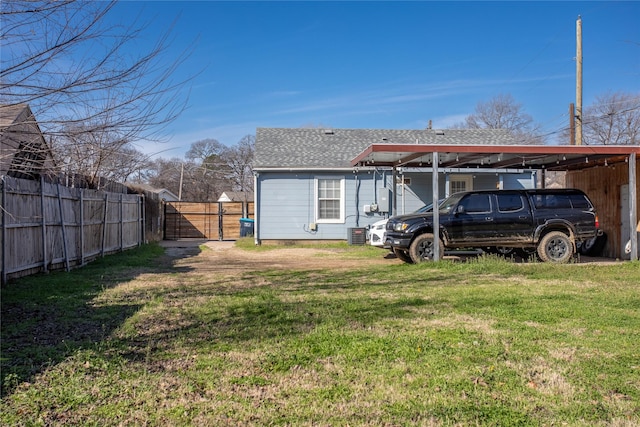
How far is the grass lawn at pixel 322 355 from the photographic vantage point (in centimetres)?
351

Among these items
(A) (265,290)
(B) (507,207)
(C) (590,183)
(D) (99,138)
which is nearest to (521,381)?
(D) (99,138)

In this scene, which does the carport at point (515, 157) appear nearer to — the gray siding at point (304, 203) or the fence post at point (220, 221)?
the gray siding at point (304, 203)

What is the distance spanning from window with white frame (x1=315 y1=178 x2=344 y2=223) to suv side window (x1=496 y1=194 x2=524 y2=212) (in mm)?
7550

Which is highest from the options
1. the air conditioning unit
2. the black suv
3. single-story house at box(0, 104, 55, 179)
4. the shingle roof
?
the shingle roof

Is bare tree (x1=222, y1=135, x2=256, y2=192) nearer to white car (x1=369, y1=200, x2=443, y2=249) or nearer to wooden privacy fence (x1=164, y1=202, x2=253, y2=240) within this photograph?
wooden privacy fence (x1=164, y1=202, x2=253, y2=240)

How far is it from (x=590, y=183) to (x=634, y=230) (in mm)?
3142

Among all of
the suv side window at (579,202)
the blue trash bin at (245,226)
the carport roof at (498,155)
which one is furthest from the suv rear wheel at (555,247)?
the blue trash bin at (245,226)

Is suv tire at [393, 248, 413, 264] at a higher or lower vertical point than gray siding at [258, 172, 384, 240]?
lower

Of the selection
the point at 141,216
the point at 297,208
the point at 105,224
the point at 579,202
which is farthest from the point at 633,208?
the point at 141,216

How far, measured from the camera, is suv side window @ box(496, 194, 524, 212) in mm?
11969

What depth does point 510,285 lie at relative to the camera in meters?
8.65

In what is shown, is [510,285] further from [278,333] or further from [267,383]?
[267,383]

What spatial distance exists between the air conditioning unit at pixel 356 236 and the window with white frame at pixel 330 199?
1168 millimetres

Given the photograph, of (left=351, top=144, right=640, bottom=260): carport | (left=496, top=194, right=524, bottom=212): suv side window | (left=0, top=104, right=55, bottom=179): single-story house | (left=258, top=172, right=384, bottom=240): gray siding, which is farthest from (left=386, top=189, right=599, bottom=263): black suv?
(left=0, top=104, right=55, bottom=179): single-story house
